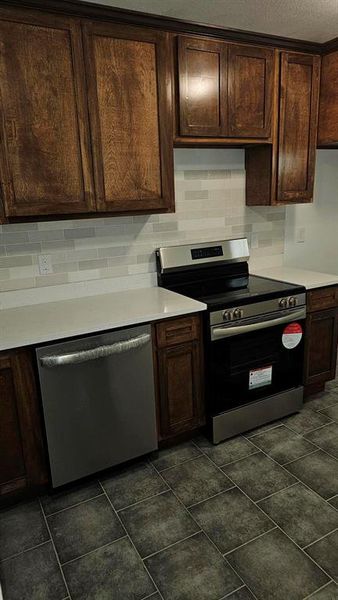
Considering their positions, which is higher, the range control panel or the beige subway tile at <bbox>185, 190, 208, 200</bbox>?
the beige subway tile at <bbox>185, 190, 208, 200</bbox>

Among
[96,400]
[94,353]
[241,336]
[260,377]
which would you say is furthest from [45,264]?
[260,377]

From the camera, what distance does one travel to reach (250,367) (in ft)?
8.05

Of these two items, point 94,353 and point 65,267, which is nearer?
point 94,353

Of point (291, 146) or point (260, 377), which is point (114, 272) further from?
point (291, 146)

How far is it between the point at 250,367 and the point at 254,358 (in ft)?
0.20

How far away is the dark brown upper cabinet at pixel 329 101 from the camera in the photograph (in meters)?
2.67

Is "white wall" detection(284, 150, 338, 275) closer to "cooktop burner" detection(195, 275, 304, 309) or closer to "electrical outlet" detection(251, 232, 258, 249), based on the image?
"electrical outlet" detection(251, 232, 258, 249)

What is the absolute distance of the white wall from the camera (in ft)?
10.7

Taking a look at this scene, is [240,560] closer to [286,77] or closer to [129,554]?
[129,554]

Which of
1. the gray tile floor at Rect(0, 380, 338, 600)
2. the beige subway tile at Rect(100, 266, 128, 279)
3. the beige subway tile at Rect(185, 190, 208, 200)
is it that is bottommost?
the gray tile floor at Rect(0, 380, 338, 600)

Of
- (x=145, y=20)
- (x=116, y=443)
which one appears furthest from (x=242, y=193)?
(x=116, y=443)

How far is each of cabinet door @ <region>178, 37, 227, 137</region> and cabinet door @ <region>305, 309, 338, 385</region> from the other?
140 centimetres

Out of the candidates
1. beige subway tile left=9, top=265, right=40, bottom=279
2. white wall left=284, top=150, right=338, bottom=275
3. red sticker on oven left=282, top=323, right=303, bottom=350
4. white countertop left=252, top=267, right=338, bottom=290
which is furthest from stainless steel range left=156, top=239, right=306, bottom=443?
beige subway tile left=9, top=265, right=40, bottom=279

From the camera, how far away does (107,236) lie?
251 centimetres
